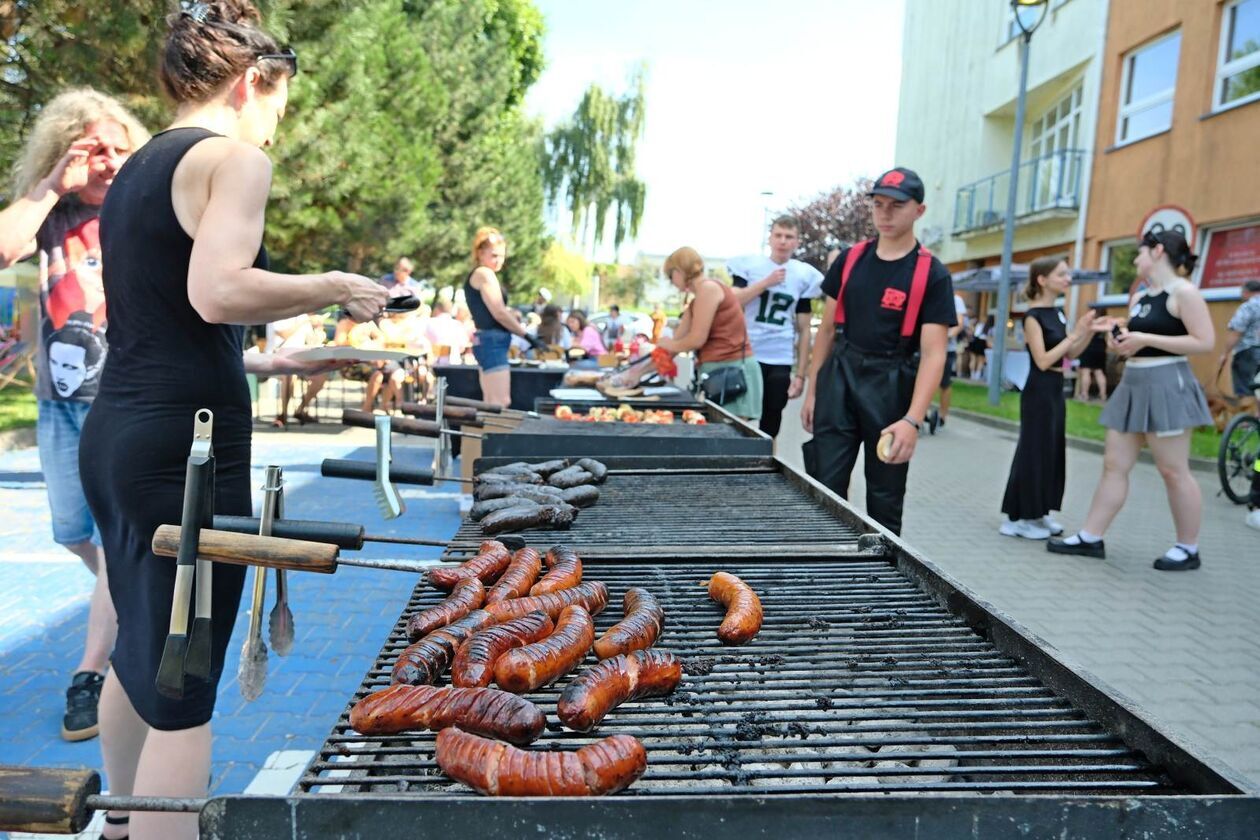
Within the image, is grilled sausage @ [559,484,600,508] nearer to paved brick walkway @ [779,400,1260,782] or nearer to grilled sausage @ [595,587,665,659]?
grilled sausage @ [595,587,665,659]

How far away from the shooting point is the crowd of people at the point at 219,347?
77.1 inches

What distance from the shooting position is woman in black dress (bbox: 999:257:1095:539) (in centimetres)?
635

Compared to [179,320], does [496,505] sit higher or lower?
lower

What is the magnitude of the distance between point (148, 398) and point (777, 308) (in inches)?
221

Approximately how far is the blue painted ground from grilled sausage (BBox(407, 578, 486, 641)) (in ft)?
4.90

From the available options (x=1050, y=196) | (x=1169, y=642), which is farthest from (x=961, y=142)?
(x=1169, y=642)

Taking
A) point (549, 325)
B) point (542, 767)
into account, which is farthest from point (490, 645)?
point (549, 325)

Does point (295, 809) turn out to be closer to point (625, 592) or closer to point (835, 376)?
point (625, 592)

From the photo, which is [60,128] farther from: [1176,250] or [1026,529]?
[1026,529]


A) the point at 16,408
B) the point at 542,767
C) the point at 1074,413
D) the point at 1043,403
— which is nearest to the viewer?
the point at 542,767

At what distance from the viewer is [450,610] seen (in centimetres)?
202

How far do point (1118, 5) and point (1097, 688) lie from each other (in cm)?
2049

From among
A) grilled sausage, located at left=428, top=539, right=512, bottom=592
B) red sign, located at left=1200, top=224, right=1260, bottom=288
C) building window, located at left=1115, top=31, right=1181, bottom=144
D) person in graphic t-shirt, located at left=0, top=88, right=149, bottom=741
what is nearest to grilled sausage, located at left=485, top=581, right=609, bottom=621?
grilled sausage, located at left=428, top=539, right=512, bottom=592

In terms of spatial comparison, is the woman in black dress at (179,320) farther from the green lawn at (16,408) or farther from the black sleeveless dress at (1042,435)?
the green lawn at (16,408)
